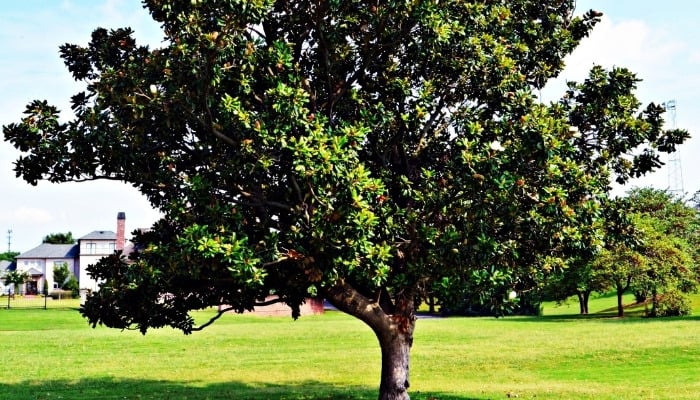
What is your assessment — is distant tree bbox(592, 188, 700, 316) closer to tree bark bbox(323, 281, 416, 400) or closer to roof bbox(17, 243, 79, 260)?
tree bark bbox(323, 281, 416, 400)

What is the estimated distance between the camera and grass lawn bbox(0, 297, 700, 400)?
79.5ft

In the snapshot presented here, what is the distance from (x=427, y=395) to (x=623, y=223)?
8.50 m

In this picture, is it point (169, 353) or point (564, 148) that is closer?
point (564, 148)

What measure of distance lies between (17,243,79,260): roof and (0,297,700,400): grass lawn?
99.8 metres

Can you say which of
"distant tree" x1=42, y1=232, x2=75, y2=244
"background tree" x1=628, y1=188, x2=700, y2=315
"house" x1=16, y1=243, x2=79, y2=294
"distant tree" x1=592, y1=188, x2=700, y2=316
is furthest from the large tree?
"distant tree" x1=42, y1=232, x2=75, y2=244

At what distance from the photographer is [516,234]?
1697cm

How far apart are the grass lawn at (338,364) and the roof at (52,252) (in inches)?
3928

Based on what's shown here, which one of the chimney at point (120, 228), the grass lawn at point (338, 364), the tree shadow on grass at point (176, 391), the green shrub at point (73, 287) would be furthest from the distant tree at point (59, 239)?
the tree shadow on grass at point (176, 391)

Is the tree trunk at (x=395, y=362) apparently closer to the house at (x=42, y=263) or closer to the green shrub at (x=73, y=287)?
the green shrub at (x=73, y=287)

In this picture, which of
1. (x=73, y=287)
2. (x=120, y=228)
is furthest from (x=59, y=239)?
(x=120, y=228)

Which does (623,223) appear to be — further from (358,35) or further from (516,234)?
(358,35)

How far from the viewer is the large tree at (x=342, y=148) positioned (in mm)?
14148

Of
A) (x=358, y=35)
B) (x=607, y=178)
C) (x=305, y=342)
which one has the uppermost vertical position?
(x=358, y=35)

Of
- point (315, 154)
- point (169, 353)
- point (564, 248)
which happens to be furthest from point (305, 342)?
point (315, 154)
